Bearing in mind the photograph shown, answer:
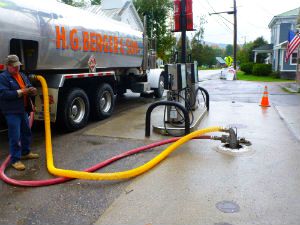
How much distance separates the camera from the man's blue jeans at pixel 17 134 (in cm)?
499

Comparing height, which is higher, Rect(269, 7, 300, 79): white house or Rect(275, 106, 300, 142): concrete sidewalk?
Rect(269, 7, 300, 79): white house

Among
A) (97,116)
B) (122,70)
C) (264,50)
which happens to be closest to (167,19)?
(264,50)

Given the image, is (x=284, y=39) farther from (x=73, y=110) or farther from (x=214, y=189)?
(x=214, y=189)

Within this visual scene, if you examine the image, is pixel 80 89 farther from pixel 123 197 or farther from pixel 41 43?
pixel 123 197

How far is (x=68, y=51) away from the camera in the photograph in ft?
23.8

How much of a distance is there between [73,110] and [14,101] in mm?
2784

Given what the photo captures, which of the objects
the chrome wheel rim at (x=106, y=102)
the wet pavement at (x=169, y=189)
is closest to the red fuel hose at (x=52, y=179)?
the wet pavement at (x=169, y=189)

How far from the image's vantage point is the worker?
16.0 ft

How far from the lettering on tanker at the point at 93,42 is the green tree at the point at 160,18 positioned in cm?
2699

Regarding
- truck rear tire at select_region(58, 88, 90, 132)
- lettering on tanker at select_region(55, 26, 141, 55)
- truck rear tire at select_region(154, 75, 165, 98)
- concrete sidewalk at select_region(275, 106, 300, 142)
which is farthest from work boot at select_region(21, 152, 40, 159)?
truck rear tire at select_region(154, 75, 165, 98)

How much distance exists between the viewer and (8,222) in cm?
359

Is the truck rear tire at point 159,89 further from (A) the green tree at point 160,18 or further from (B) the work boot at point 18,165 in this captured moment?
(A) the green tree at point 160,18

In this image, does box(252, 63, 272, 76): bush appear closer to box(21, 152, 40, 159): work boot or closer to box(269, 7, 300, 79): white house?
box(269, 7, 300, 79): white house

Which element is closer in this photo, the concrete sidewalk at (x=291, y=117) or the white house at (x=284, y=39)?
the concrete sidewalk at (x=291, y=117)
